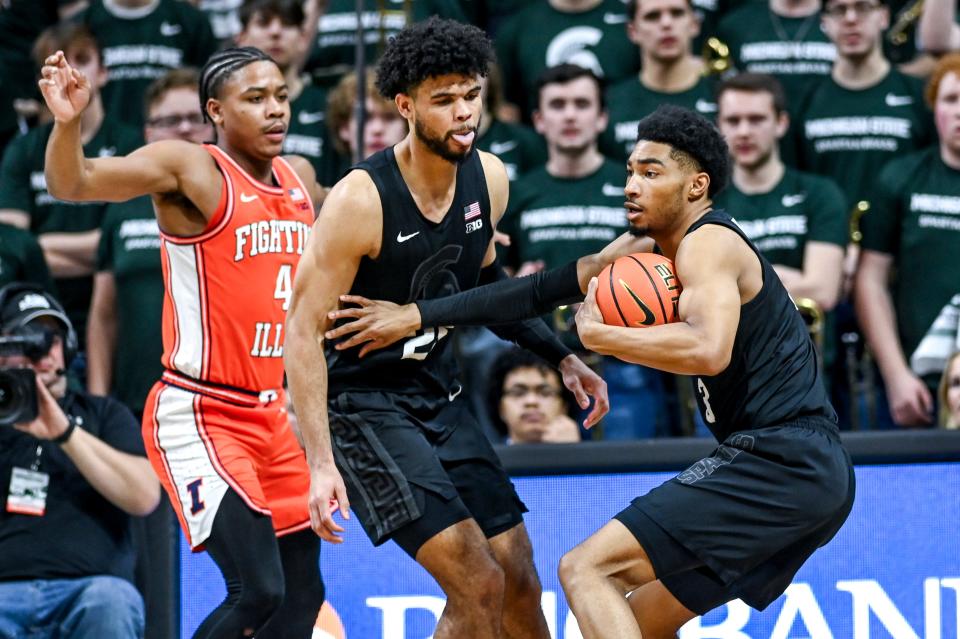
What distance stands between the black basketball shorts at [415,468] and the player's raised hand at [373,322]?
9.2 inches

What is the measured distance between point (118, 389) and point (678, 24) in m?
3.28

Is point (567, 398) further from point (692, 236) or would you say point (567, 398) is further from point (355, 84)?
point (692, 236)

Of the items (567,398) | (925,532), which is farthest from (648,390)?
(925,532)

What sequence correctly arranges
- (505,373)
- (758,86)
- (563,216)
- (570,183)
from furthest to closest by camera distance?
1. (570,183)
2. (563,216)
3. (758,86)
4. (505,373)

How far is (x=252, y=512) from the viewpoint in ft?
17.2

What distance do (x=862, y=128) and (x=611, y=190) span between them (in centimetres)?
132

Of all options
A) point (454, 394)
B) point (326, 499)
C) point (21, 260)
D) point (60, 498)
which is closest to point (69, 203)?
point (21, 260)

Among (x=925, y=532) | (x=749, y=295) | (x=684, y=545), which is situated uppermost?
(x=749, y=295)

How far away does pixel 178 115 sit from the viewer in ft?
24.0

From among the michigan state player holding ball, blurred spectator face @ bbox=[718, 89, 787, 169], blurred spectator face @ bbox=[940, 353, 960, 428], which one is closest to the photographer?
the michigan state player holding ball

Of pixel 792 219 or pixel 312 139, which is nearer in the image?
pixel 792 219

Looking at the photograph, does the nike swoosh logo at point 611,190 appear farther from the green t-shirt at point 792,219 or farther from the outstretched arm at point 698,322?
the outstretched arm at point 698,322

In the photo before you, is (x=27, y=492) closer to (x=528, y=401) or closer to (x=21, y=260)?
(x=21, y=260)

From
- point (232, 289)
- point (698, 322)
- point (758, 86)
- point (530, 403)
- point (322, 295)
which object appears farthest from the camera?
point (758, 86)
